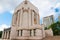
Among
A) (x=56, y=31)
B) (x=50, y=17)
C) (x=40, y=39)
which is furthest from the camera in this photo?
(x=50, y=17)

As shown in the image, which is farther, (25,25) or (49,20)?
(49,20)

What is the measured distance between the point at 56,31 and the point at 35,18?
38.9ft

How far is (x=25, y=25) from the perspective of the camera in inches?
1238

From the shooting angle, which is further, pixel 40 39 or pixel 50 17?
pixel 50 17

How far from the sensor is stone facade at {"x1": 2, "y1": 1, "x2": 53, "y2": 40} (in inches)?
1065

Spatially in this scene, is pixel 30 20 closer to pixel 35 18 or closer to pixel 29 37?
pixel 35 18

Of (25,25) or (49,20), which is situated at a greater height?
(49,20)

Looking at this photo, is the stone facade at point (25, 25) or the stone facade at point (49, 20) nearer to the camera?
the stone facade at point (25, 25)

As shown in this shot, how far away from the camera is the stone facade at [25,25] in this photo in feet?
88.8

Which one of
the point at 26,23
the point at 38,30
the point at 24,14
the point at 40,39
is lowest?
the point at 40,39

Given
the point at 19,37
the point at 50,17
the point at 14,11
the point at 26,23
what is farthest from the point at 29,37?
the point at 50,17

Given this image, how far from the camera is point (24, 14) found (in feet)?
111

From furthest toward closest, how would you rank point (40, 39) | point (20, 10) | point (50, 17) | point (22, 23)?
point (50, 17)
point (20, 10)
point (22, 23)
point (40, 39)

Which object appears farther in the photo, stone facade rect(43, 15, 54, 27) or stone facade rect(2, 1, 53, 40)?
stone facade rect(43, 15, 54, 27)
